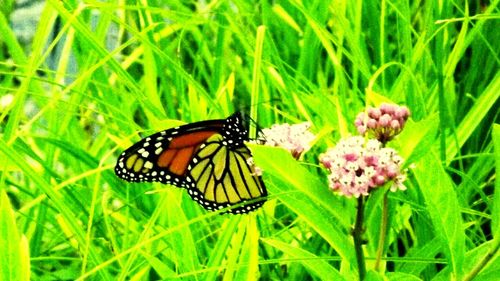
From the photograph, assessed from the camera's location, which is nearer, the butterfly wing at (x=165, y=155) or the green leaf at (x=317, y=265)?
the green leaf at (x=317, y=265)

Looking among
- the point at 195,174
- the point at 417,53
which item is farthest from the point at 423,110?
the point at 195,174

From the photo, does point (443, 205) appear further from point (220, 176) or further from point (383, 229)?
point (220, 176)

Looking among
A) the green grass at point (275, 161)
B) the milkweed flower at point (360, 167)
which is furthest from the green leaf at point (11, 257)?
the milkweed flower at point (360, 167)

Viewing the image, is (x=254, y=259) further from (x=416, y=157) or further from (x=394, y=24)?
(x=394, y=24)

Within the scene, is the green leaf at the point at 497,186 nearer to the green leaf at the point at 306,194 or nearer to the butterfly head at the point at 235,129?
the green leaf at the point at 306,194

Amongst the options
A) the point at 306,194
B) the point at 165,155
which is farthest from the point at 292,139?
the point at 165,155

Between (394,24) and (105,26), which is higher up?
(105,26)
